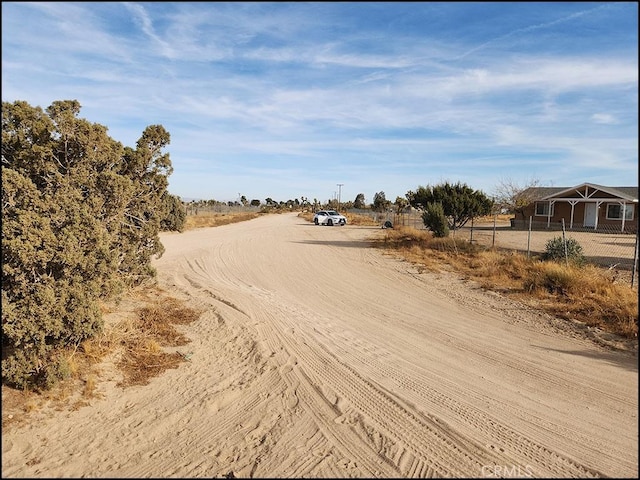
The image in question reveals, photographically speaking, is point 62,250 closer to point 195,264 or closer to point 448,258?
point 195,264

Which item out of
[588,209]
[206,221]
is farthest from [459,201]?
[206,221]

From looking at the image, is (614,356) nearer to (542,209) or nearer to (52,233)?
(52,233)

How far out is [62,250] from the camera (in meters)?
4.82

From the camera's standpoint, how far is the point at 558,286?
31.7 ft

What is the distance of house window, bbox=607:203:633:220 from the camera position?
31641 mm

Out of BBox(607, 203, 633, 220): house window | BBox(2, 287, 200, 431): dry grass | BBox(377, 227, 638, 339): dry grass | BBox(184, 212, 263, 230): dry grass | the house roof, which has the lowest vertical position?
BBox(2, 287, 200, 431): dry grass

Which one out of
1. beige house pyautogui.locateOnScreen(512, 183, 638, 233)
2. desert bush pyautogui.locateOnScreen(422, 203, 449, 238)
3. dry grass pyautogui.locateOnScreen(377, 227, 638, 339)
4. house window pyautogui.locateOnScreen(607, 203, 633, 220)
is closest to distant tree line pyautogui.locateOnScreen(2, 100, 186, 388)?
dry grass pyautogui.locateOnScreen(377, 227, 638, 339)

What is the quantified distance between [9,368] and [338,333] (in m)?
4.56

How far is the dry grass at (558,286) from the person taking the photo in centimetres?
753

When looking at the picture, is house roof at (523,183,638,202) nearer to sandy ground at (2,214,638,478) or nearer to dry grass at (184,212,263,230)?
sandy ground at (2,214,638,478)

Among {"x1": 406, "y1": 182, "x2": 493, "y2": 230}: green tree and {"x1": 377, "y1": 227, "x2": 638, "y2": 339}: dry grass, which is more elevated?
{"x1": 406, "y1": 182, "x2": 493, "y2": 230}: green tree

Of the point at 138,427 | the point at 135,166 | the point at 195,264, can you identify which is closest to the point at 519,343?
the point at 138,427

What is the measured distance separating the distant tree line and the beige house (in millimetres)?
34542

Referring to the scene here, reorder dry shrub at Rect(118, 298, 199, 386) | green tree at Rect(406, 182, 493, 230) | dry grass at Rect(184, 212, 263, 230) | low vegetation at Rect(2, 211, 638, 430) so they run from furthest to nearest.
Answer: dry grass at Rect(184, 212, 263, 230) → green tree at Rect(406, 182, 493, 230) → dry shrub at Rect(118, 298, 199, 386) → low vegetation at Rect(2, 211, 638, 430)
